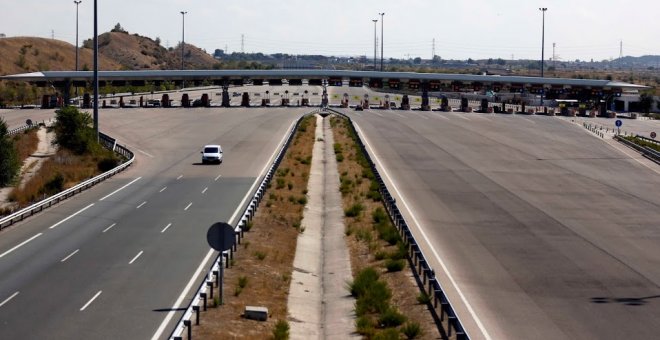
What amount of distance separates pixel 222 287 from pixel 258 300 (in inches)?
35.3

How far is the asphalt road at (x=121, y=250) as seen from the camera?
65.1 ft

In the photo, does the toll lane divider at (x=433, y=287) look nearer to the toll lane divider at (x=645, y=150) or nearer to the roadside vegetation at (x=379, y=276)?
the roadside vegetation at (x=379, y=276)

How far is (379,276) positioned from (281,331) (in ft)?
22.1

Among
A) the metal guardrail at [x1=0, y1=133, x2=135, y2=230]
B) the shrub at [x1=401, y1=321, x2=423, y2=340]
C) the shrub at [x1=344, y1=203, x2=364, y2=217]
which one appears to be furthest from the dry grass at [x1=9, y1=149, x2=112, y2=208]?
the shrub at [x1=401, y1=321, x2=423, y2=340]

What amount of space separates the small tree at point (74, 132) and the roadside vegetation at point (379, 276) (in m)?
20.3

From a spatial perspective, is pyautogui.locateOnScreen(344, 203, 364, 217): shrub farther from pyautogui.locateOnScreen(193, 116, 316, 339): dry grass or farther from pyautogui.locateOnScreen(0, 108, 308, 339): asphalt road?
pyautogui.locateOnScreen(0, 108, 308, 339): asphalt road

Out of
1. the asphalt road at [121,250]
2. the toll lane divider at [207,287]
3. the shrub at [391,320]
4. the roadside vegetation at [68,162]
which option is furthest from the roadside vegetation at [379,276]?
the roadside vegetation at [68,162]

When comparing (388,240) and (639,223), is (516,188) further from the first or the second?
(388,240)

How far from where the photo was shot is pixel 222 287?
22062 millimetres

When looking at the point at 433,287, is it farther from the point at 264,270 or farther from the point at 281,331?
the point at 264,270

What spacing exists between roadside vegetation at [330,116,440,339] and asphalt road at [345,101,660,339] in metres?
0.98

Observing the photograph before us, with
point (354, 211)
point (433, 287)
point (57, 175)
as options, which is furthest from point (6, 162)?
point (433, 287)

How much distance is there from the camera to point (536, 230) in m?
34.0

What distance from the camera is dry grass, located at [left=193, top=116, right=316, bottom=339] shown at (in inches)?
769
